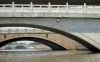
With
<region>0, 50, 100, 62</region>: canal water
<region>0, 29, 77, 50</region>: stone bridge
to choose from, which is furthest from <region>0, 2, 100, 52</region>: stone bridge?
<region>0, 29, 77, 50</region>: stone bridge

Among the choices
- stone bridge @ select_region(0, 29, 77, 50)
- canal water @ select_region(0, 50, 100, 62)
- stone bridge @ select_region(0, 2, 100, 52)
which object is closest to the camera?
canal water @ select_region(0, 50, 100, 62)

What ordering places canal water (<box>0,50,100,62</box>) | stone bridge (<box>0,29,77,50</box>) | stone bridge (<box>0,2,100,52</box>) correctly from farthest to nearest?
1. stone bridge (<box>0,29,77,50</box>)
2. stone bridge (<box>0,2,100,52</box>)
3. canal water (<box>0,50,100,62</box>)

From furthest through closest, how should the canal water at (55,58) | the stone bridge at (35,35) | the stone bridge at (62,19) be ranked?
the stone bridge at (35,35) → the stone bridge at (62,19) → the canal water at (55,58)

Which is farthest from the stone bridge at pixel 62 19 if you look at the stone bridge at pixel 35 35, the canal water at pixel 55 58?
the stone bridge at pixel 35 35

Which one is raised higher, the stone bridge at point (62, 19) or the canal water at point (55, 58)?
the stone bridge at point (62, 19)

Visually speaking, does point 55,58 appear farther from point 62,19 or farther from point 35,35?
point 35,35

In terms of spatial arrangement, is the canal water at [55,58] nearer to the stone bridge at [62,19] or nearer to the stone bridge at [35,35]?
the stone bridge at [62,19]

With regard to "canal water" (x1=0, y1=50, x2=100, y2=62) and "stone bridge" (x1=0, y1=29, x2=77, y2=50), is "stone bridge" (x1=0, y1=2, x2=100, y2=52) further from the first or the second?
"stone bridge" (x1=0, y1=29, x2=77, y2=50)

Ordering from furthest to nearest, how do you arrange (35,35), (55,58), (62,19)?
(35,35)
(62,19)
(55,58)

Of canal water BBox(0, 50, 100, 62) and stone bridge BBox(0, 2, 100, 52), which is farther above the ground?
stone bridge BBox(0, 2, 100, 52)

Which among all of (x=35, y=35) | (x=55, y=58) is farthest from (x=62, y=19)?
(x=35, y=35)

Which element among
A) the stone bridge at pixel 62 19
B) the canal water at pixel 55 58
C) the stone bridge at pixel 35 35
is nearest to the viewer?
the canal water at pixel 55 58

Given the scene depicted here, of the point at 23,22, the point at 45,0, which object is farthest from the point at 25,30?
the point at 23,22

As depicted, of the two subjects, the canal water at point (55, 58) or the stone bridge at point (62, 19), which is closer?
the canal water at point (55, 58)
